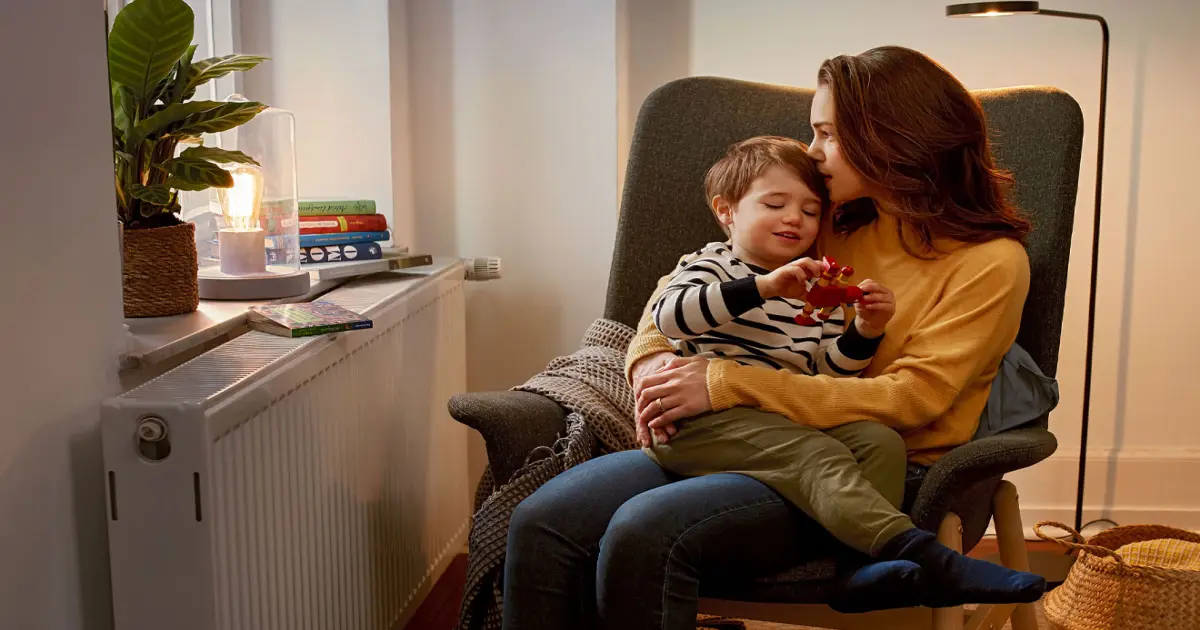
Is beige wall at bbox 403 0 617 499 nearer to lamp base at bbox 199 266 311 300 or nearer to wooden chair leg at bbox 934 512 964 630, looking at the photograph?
lamp base at bbox 199 266 311 300

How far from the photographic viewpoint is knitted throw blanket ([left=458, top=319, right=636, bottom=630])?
1498 millimetres

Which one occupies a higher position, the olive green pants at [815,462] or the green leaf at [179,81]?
the green leaf at [179,81]

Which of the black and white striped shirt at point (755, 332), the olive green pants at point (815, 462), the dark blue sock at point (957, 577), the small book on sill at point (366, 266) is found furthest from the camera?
the small book on sill at point (366, 266)

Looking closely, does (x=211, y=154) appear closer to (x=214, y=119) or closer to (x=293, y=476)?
(x=214, y=119)

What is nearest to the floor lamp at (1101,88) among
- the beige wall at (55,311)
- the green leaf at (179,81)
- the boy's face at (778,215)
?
the boy's face at (778,215)

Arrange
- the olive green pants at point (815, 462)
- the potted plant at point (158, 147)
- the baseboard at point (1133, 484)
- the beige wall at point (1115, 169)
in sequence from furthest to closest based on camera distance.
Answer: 1. the baseboard at point (1133, 484)
2. the beige wall at point (1115, 169)
3. the potted plant at point (158, 147)
4. the olive green pants at point (815, 462)

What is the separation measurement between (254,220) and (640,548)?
2.85ft

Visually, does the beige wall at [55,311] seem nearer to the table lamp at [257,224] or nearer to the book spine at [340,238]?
the table lamp at [257,224]

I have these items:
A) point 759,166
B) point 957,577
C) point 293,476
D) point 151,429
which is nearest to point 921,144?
point 759,166

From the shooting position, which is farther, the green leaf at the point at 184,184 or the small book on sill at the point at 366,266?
the small book on sill at the point at 366,266

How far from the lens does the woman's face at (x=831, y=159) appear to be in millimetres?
1608

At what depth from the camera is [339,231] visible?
205 cm

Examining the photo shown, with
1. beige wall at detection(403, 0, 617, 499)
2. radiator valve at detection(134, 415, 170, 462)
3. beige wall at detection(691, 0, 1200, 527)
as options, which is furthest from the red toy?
beige wall at detection(691, 0, 1200, 527)

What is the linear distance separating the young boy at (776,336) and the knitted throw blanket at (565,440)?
0.12 m
